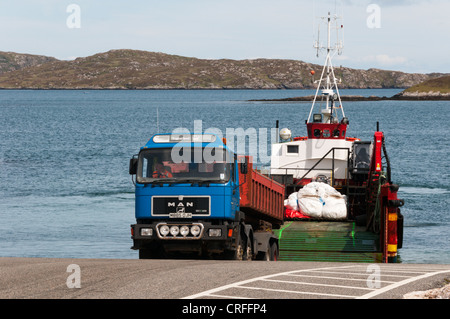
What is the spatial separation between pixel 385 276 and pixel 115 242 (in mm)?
19777

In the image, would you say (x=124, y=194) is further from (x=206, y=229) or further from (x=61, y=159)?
(x=206, y=229)

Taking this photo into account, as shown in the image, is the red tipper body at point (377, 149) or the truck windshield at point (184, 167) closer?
the truck windshield at point (184, 167)

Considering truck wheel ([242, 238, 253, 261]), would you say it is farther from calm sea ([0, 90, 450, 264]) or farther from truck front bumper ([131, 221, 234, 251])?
calm sea ([0, 90, 450, 264])

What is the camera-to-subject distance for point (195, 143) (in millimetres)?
16859

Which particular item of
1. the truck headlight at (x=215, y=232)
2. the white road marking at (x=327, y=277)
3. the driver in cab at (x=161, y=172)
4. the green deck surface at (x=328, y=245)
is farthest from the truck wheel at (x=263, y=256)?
the white road marking at (x=327, y=277)

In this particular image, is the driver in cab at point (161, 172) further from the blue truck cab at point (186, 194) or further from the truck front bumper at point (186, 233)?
the truck front bumper at point (186, 233)

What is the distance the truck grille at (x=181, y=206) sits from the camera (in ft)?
53.8

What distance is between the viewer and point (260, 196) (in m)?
20.7

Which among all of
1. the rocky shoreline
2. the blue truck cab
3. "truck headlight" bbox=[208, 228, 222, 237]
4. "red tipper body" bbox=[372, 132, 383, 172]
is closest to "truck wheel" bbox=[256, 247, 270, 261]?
the blue truck cab

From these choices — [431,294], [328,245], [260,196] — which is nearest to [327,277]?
[431,294]

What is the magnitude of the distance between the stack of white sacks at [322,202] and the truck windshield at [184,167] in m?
10.3

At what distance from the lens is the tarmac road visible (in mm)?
11336

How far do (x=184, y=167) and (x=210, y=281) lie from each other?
4674 millimetres
